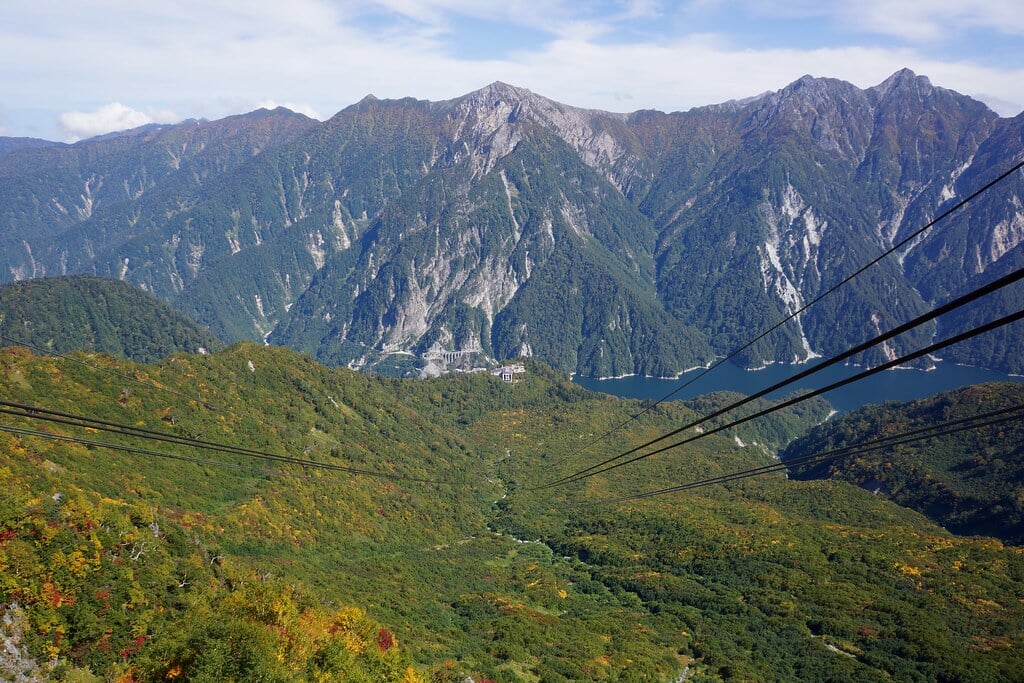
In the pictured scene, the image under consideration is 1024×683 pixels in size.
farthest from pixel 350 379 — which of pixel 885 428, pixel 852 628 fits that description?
pixel 885 428

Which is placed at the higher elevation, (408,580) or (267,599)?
(267,599)

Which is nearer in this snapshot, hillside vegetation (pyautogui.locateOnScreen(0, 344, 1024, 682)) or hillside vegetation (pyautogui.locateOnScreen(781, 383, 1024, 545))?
hillside vegetation (pyautogui.locateOnScreen(0, 344, 1024, 682))

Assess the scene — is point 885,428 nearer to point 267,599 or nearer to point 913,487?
point 913,487

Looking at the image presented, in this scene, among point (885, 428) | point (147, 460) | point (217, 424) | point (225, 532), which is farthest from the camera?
point (885, 428)

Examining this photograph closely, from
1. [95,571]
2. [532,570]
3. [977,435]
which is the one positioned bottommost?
[532,570]

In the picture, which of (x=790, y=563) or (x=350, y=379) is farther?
(x=350, y=379)

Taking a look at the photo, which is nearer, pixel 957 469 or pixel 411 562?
pixel 411 562

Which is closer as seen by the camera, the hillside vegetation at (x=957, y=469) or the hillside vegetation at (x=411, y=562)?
the hillside vegetation at (x=411, y=562)

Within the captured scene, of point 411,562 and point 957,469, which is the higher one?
point 957,469
